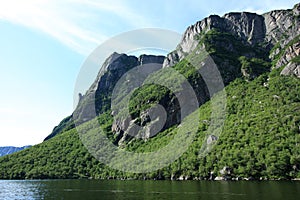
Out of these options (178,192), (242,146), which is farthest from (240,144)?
(178,192)

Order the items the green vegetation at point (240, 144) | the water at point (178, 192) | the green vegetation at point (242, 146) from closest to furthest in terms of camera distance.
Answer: the water at point (178, 192) < the green vegetation at point (242, 146) < the green vegetation at point (240, 144)

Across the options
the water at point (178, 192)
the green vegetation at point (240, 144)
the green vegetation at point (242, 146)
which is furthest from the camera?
the green vegetation at point (240, 144)

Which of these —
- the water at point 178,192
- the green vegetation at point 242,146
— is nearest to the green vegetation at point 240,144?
the green vegetation at point 242,146

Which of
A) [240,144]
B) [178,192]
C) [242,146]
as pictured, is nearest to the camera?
[178,192]

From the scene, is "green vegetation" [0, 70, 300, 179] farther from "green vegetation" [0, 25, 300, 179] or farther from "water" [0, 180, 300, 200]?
"water" [0, 180, 300, 200]

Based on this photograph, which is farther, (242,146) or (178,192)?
(242,146)

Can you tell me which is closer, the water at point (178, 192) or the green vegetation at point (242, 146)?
the water at point (178, 192)

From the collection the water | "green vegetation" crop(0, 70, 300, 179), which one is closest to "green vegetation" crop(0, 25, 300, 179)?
"green vegetation" crop(0, 70, 300, 179)

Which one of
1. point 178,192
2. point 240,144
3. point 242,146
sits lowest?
point 178,192

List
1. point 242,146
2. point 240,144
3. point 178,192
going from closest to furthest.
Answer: point 178,192 < point 242,146 < point 240,144

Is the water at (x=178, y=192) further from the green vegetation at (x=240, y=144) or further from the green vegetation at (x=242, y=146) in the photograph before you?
the green vegetation at (x=240, y=144)

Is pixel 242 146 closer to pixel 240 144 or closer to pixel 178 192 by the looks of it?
pixel 240 144

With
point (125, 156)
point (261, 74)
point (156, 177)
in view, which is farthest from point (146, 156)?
point (261, 74)

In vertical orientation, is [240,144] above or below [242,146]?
above
